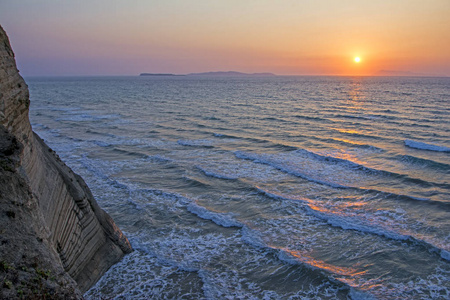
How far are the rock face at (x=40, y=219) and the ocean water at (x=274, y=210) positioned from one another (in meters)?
0.78

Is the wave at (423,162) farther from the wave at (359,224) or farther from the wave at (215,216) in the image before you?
the wave at (215,216)

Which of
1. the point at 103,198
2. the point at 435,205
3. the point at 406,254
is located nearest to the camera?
the point at 406,254

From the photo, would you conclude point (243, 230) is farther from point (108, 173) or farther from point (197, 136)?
point (197, 136)

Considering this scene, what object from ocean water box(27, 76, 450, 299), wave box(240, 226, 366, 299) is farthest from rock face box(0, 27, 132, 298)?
wave box(240, 226, 366, 299)

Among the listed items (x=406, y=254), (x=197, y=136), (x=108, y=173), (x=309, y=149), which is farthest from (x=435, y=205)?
(x=197, y=136)

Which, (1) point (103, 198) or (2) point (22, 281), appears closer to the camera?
(2) point (22, 281)

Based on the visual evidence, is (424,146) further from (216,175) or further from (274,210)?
(274,210)

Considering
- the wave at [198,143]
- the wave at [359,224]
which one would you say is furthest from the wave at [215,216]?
the wave at [198,143]

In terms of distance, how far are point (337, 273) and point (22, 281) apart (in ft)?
22.1

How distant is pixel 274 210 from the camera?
38.8 feet

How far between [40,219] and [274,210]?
8.17m

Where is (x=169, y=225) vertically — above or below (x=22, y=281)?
below

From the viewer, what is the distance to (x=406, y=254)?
9000mm

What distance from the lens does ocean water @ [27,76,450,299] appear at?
784 cm
